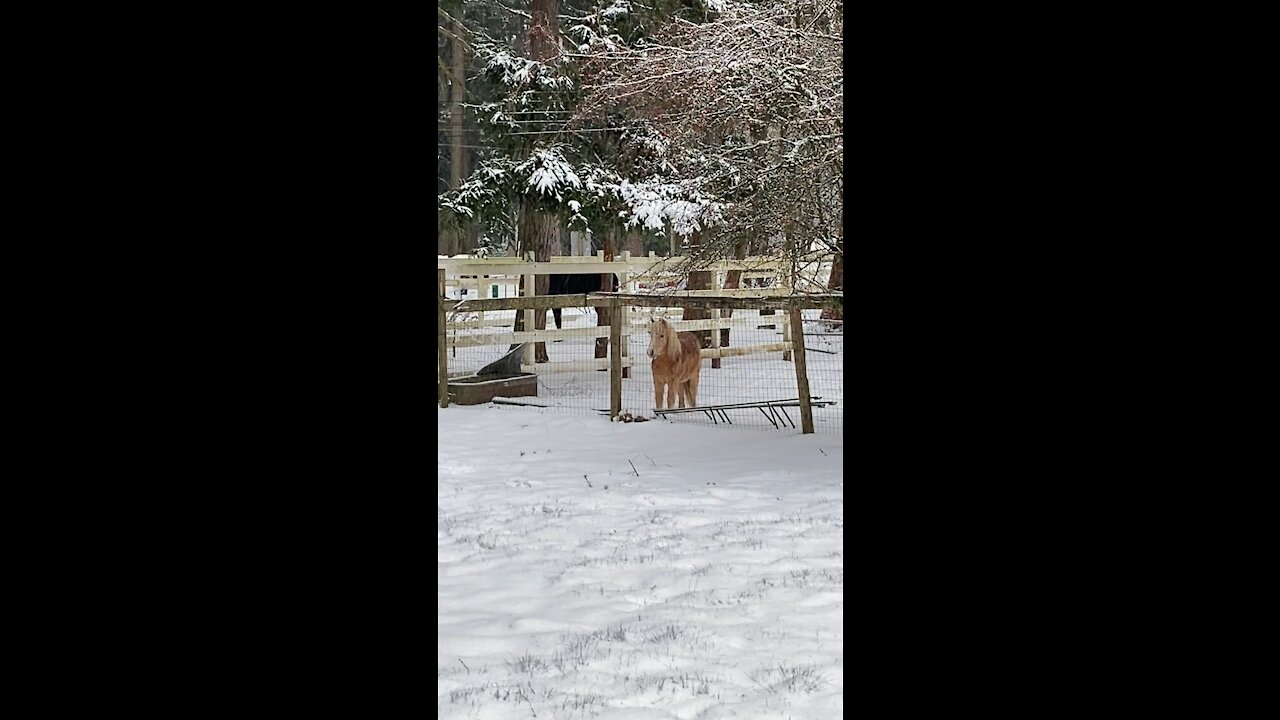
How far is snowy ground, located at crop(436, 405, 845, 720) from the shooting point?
13.5 feet

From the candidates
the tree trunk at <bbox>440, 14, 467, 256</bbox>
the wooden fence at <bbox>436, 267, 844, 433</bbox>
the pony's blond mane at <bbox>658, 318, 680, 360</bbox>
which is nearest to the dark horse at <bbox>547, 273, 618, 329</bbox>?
the wooden fence at <bbox>436, 267, 844, 433</bbox>

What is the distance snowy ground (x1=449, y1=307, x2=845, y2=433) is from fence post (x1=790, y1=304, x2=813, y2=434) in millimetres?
210

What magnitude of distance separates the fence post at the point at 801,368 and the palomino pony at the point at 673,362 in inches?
49.4

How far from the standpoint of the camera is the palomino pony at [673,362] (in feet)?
34.3

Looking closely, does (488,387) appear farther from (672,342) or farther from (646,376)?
(646,376)

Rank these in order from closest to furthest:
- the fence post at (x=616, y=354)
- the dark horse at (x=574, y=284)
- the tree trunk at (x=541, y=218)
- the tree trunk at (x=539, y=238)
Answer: the fence post at (x=616, y=354) → the tree trunk at (x=541, y=218) → the tree trunk at (x=539, y=238) → the dark horse at (x=574, y=284)

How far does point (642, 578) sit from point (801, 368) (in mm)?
4043

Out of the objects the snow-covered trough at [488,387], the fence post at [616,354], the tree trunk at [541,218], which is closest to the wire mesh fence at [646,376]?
the snow-covered trough at [488,387]

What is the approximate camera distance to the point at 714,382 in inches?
547

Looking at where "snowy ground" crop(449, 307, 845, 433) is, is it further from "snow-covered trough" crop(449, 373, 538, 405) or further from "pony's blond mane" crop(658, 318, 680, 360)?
"pony's blond mane" crop(658, 318, 680, 360)

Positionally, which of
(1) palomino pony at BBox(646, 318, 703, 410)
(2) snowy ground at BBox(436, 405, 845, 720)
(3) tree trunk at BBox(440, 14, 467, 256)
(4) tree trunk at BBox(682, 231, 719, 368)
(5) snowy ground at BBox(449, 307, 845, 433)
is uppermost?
(3) tree trunk at BBox(440, 14, 467, 256)

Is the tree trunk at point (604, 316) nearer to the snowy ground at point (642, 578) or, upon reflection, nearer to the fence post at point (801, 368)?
the fence post at point (801, 368)

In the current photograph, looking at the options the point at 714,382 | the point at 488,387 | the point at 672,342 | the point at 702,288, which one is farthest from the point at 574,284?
the point at 672,342
